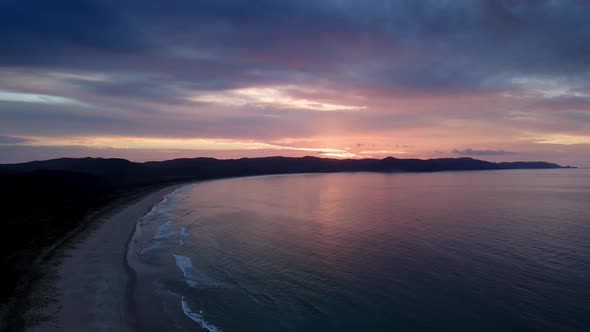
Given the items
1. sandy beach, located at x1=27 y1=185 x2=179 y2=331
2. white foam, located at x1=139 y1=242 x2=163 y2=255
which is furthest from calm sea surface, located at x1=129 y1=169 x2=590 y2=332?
sandy beach, located at x1=27 y1=185 x2=179 y2=331

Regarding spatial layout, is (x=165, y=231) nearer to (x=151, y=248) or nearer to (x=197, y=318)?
(x=151, y=248)

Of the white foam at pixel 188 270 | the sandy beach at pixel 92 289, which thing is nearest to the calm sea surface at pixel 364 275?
the white foam at pixel 188 270

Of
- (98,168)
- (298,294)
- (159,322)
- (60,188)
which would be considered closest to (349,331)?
(298,294)

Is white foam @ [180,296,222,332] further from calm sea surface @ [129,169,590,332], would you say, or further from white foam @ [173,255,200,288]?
white foam @ [173,255,200,288]

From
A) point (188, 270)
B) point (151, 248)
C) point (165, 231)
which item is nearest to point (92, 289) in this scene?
point (188, 270)

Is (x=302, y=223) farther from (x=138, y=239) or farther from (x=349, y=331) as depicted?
(x=349, y=331)
